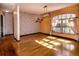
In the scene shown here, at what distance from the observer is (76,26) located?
A: 11.2ft

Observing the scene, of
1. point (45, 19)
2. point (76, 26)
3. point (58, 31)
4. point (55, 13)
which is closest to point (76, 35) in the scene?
point (76, 26)

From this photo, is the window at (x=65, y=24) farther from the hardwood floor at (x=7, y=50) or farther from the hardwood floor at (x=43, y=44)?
the hardwood floor at (x=7, y=50)

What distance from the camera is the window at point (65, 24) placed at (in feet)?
10.9

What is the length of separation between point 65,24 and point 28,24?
3.77 ft

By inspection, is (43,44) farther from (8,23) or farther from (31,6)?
(8,23)

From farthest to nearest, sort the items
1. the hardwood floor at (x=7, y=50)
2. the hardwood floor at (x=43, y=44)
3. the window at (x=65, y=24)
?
1. the hardwood floor at (x=43, y=44)
2. the window at (x=65, y=24)
3. the hardwood floor at (x=7, y=50)

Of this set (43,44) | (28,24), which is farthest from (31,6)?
(43,44)

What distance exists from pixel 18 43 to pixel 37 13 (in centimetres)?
117

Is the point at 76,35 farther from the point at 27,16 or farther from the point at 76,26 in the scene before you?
the point at 27,16

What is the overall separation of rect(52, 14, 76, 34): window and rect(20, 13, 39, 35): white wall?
2.00ft

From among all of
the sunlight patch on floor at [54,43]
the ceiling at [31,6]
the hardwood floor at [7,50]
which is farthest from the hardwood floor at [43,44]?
the ceiling at [31,6]

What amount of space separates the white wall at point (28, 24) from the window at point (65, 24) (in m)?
0.61

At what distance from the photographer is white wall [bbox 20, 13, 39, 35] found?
3.50 metres

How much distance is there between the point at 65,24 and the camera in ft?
11.1
